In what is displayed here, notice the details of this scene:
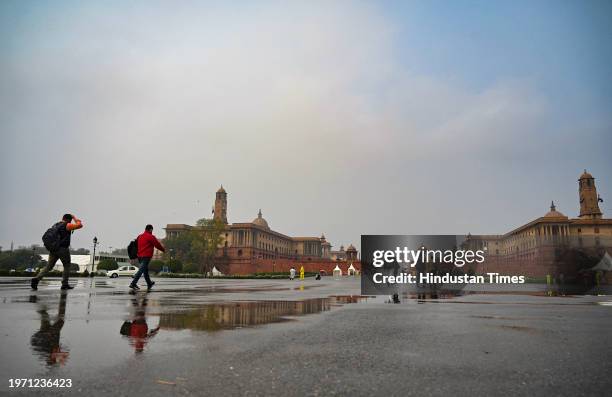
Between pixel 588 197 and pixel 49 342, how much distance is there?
111494mm

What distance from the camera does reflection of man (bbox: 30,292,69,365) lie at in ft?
9.43

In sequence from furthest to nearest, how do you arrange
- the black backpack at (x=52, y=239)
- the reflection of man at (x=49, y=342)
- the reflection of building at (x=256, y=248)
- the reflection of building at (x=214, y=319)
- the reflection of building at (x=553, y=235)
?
the reflection of building at (x=256, y=248)
the reflection of building at (x=553, y=235)
the black backpack at (x=52, y=239)
the reflection of building at (x=214, y=319)
the reflection of man at (x=49, y=342)

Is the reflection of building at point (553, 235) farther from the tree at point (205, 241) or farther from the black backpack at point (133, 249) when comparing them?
the black backpack at point (133, 249)

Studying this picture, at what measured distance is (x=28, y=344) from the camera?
A: 3.29 m

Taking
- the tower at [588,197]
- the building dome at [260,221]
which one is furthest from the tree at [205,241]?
the tower at [588,197]

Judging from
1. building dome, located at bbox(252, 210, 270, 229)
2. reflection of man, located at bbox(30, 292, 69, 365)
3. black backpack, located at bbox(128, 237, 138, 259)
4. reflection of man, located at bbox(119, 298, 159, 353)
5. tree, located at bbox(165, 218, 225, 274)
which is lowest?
reflection of man, located at bbox(119, 298, 159, 353)

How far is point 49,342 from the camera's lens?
11.1ft

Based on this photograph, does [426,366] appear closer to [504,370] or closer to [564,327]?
[504,370]

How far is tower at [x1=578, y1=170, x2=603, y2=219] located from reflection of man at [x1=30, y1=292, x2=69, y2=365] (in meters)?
108

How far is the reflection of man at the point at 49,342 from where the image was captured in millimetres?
2875

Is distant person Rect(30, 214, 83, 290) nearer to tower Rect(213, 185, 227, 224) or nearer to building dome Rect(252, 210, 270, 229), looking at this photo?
tower Rect(213, 185, 227, 224)

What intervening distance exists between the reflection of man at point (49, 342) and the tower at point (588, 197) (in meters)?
108

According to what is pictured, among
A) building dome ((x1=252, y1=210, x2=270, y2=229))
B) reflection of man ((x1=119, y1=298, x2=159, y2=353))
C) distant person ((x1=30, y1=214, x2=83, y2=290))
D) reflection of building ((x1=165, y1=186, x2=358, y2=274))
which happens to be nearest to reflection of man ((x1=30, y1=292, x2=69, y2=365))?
reflection of man ((x1=119, y1=298, x2=159, y2=353))

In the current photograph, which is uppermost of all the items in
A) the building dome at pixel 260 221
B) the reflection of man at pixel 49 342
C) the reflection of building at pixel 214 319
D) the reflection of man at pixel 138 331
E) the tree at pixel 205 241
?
the building dome at pixel 260 221
